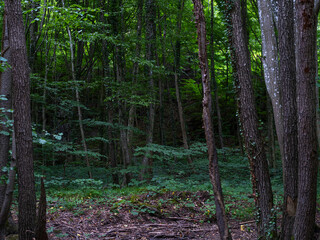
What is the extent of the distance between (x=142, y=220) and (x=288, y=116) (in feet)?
12.6

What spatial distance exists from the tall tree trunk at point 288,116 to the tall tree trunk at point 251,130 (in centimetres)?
40

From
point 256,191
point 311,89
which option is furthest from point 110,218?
point 311,89

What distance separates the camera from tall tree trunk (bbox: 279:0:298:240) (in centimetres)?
415

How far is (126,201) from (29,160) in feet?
10.1

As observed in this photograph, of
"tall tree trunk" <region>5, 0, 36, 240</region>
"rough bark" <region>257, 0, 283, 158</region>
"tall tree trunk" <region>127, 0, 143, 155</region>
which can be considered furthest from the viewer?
"tall tree trunk" <region>127, 0, 143, 155</region>

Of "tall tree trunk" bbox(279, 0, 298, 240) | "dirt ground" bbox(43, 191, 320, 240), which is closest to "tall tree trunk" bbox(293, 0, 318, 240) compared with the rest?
"tall tree trunk" bbox(279, 0, 298, 240)

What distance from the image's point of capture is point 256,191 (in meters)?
4.73

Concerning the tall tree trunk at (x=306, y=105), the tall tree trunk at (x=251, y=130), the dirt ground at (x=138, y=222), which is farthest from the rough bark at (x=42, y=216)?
the tall tree trunk at (x=306, y=105)

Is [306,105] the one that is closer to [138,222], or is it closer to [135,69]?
[138,222]

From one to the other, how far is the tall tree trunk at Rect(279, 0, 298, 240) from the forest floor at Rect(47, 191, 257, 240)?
1.62 m

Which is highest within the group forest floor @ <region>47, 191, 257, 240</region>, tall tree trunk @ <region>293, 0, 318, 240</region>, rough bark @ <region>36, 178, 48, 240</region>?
tall tree trunk @ <region>293, 0, 318, 240</region>

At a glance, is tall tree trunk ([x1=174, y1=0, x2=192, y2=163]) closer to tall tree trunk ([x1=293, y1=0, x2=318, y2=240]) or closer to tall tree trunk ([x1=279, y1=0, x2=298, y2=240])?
tall tree trunk ([x1=279, y1=0, x2=298, y2=240])

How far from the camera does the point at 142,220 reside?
6.24m

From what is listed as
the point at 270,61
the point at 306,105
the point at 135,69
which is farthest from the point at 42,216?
the point at 135,69
